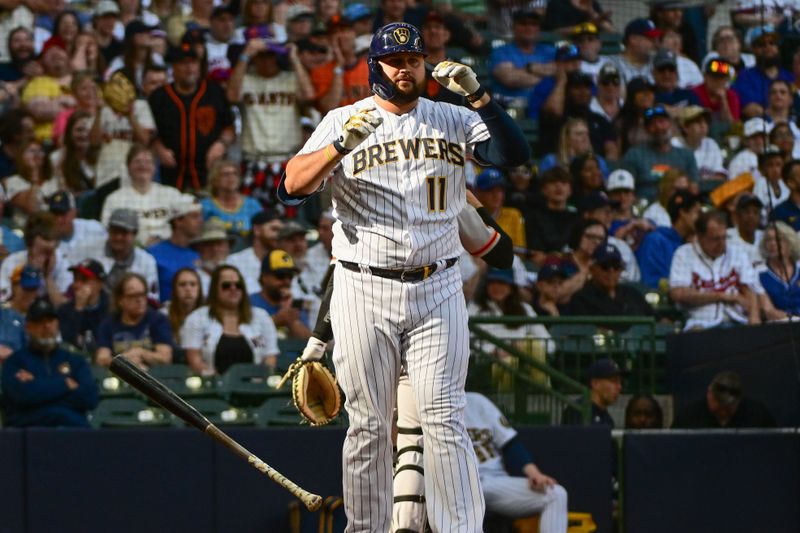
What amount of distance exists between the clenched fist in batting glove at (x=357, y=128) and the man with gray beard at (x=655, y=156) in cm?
625

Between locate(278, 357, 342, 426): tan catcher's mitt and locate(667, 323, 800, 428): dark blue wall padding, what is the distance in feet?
10.7

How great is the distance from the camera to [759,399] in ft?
25.7

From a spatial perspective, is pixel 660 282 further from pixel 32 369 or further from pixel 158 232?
pixel 32 369

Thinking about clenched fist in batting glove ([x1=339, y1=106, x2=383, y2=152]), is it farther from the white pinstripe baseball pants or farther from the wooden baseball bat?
the wooden baseball bat

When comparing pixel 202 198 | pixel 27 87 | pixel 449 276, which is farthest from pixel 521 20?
pixel 449 276

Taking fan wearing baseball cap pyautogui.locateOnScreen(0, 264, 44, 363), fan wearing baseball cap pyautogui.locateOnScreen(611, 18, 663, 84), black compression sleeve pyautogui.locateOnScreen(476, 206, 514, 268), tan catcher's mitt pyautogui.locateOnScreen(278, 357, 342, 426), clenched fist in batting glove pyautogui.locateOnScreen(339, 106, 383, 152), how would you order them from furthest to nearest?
fan wearing baseball cap pyautogui.locateOnScreen(611, 18, 663, 84) < fan wearing baseball cap pyautogui.locateOnScreen(0, 264, 44, 363) < black compression sleeve pyautogui.locateOnScreen(476, 206, 514, 268) < tan catcher's mitt pyautogui.locateOnScreen(278, 357, 342, 426) < clenched fist in batting glove pyautogui.locateOnScreen(339, 106, 383, 152)

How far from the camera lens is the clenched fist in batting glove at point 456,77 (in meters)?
4.67

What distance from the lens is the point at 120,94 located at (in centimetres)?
1008

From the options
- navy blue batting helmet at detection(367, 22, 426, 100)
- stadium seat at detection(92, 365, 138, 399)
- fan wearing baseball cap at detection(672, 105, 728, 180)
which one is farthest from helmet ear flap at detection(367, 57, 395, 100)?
fan wearing baseball cap at detection(672, 105, 728, 180)

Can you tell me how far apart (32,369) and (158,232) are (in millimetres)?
1995

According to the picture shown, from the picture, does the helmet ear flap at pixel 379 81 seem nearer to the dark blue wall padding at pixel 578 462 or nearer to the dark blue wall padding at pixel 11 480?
the dark blue wall padding at pixel 578 462

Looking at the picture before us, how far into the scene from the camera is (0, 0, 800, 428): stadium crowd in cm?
883

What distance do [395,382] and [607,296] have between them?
456cm

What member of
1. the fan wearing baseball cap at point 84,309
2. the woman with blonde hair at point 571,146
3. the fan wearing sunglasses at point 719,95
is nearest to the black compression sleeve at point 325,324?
the fan wearing baseball cap at point 84,309
